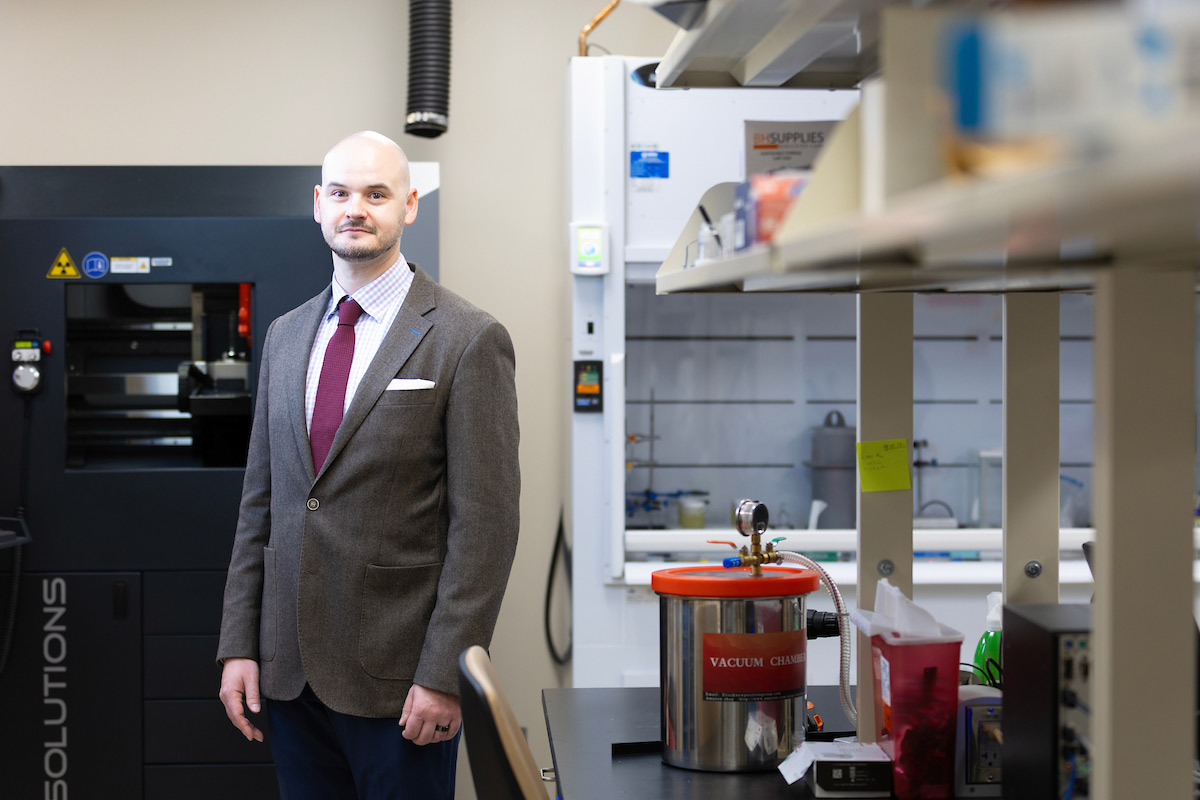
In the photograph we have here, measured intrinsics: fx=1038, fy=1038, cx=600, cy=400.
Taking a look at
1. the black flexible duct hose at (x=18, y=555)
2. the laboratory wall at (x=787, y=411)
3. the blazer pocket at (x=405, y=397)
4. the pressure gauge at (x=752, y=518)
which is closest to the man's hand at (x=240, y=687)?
the blazer pocket at (x=405, y=397)

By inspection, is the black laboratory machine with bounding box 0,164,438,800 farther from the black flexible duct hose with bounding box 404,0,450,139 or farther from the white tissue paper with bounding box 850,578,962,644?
the white tissue paper with bounding box 850,578,962,644

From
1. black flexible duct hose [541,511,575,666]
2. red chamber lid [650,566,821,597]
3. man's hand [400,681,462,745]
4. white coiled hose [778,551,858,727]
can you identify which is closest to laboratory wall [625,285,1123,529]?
black flexible duct hose [541,511,575,666]

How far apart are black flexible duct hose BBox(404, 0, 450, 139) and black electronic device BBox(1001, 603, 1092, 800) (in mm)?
2367

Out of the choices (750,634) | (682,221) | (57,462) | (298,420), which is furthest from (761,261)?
(57,462)

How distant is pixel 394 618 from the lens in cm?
171

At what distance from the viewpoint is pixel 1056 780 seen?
105cm

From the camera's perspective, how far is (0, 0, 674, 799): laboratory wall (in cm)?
317

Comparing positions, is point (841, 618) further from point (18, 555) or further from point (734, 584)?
point (18, 555)

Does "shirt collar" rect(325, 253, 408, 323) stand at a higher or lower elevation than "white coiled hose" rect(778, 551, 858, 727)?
higher

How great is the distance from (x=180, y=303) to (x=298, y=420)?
99 centimetres

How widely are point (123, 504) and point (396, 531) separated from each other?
45.4 inches

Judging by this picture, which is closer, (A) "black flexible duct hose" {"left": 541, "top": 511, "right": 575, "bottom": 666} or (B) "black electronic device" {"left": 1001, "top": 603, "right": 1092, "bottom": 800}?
(B) "black electronic device" {"left": 1001, "top": 603, "right": 1092, "bottom": 800}

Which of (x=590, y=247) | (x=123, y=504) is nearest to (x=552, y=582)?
(x=590, y=247)

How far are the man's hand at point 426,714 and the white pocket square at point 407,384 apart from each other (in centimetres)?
48
